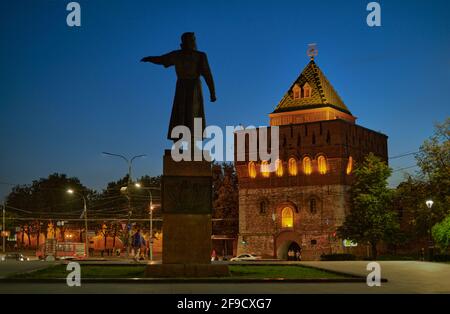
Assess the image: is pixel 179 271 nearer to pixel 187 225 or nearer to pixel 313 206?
pixel 187 225

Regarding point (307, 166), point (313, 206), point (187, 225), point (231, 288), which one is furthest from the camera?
point (307, 166)

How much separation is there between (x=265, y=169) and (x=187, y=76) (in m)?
51.7

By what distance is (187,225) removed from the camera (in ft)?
63.1

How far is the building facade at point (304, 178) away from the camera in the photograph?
67.1m

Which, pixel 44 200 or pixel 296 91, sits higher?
pixel 296 91

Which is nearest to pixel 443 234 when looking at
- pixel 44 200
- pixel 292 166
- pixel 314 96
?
pixel 292 166

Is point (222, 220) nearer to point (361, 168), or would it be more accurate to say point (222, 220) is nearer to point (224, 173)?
point (224, 173)

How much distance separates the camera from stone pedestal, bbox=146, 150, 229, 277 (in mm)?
19172

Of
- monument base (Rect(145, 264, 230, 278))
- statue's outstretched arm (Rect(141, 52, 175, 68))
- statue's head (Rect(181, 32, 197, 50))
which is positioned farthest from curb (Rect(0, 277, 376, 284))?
statue's head (Rect(181, 32, 197, 50))

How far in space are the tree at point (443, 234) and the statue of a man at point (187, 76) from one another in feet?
87.0

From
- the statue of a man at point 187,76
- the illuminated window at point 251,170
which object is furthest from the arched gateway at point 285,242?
the statue of a man at point 187,76

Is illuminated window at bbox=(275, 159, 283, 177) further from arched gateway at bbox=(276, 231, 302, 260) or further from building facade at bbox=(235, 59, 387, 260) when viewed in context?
arched gateway at bbox=(276, 231, 302, 260)
